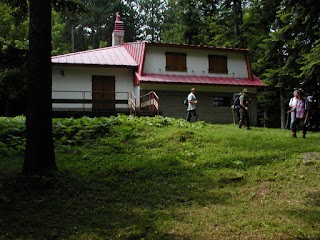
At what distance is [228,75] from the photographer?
2456 cm

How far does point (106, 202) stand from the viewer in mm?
6414

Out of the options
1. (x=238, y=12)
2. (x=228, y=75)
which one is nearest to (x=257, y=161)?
(x=228, y=75)

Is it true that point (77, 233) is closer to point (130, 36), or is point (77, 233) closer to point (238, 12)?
point (238, 12)

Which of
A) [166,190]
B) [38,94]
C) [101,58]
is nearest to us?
[38,94]

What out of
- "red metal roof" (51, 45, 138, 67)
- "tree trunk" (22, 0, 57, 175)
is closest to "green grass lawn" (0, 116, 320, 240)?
"tree trunk" (22, 0, 57, 175)

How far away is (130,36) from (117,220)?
43.1 metres

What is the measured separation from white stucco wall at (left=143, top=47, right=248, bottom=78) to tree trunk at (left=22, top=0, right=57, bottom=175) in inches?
612

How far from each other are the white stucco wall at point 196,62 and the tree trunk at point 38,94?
1554 cm

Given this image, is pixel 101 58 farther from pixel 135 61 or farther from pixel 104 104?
pixel 104 104

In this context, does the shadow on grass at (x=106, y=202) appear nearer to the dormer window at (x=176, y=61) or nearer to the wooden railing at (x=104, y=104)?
the wooden railing at (x=104, y=104)

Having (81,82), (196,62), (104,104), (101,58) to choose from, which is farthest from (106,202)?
(196,62)

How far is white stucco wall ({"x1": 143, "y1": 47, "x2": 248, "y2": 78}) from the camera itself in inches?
895

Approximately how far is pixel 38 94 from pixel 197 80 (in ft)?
55.4

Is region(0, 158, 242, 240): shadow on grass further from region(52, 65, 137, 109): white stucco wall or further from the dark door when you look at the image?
the dark door
